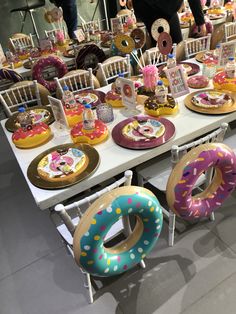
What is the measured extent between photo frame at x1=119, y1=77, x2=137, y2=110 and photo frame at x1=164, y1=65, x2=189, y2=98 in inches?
10.7

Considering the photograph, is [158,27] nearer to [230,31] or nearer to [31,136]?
[31,136]

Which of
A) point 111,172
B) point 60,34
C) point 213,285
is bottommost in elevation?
point 213,285

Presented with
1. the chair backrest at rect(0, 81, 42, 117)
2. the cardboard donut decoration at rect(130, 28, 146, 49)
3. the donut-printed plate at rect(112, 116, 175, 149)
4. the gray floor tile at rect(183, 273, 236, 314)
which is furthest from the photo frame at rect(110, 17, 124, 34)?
the gray floor tile at rect(183, 273, 236, 314)

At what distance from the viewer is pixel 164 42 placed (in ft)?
6.48

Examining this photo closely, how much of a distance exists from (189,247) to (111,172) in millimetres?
775

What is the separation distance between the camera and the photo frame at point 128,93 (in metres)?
1.75

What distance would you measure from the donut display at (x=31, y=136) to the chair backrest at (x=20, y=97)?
0.70 m

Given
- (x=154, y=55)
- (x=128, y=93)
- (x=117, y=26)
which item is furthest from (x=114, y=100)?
(x=117, y=26)

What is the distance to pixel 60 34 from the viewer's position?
11.2ft

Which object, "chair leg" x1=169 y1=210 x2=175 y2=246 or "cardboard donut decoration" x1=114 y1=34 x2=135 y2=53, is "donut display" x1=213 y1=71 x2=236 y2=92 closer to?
"cardboard donut decoration" x1=114 y1=34 x2=135 y2=53

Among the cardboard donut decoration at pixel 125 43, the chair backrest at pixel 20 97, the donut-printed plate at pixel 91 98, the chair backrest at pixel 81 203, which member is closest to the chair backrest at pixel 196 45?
the cardboard donut decoration at pixel 125 43

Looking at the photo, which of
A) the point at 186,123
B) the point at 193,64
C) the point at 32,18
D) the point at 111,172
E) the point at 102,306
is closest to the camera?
the point at 111,172

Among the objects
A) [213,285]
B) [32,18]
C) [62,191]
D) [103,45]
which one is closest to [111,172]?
[62,191]

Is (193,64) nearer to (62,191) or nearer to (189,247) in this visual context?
(189,247)
